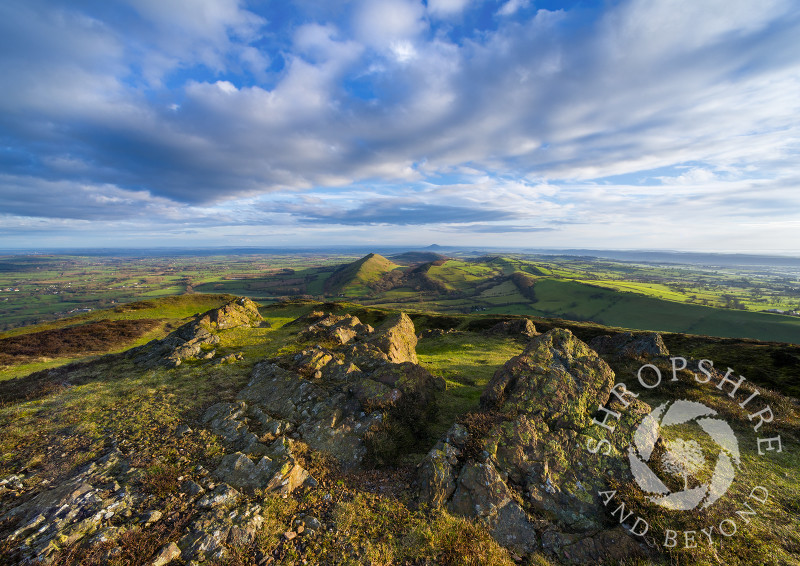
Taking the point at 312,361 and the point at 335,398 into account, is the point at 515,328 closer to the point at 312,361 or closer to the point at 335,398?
the point at 312,361

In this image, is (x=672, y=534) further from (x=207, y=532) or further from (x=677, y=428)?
(x=207, y=532)

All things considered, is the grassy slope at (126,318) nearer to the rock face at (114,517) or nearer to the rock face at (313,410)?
the rock face at (313,410)

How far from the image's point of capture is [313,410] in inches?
538

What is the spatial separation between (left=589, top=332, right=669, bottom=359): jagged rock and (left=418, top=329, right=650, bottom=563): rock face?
53.9 ft

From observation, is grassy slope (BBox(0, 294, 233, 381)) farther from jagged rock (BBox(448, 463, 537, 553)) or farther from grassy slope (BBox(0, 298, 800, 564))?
jagged rock (BBox(448, 463, 537, 553))

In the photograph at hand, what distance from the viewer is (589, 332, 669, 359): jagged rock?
25.6 meters

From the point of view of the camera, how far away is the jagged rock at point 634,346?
2561 cm

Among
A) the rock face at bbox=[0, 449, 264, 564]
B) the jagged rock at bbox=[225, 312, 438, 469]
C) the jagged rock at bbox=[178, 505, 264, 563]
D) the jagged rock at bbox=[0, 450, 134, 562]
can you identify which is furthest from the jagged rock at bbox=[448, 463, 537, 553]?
the jagged rock at bbox=[0, 450, 134, 562]

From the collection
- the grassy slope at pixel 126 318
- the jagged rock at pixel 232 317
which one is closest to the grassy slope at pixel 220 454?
the jagged rock at pixel 232 317

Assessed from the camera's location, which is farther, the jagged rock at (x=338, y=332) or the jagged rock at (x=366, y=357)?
the jagged rock at (x=338, y=332)

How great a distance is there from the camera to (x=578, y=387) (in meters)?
12.9

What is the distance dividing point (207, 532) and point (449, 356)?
2579 cm

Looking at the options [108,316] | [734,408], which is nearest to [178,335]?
[734,408]

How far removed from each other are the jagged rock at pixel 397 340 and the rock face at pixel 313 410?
1.64 m
